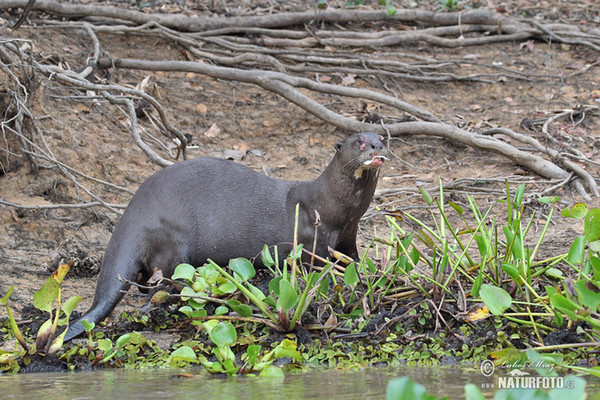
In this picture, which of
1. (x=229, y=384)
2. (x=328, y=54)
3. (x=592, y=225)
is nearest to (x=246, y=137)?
(x=328, y=54)

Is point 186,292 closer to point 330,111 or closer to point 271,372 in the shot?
point 271,372

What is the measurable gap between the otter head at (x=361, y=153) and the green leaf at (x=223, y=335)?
1376 millimetres

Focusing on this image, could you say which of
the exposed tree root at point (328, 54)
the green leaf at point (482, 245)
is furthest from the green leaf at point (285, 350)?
the exposed tree root at point (328, 54)

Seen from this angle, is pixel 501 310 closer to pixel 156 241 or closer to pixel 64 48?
pixel 156 241

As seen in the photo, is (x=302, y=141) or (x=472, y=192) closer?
(x=472, y=192)

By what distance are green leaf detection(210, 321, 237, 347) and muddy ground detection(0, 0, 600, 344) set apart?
43.7 inches

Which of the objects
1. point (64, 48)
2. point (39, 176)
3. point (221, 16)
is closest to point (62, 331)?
point (39, 176)

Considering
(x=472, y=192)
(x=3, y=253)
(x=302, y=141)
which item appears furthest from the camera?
(x=302, y=141)

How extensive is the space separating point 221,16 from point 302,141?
211cm

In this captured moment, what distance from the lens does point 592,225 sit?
2834 millimetres

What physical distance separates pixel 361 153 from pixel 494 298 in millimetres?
1323

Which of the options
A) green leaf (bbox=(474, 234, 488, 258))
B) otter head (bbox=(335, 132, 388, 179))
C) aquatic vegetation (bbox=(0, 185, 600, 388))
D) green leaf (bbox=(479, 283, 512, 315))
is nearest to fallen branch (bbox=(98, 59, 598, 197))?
otter head (bbox=(335, 132, 388, 179))

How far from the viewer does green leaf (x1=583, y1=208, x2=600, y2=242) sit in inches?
111

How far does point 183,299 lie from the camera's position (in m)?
3.20
